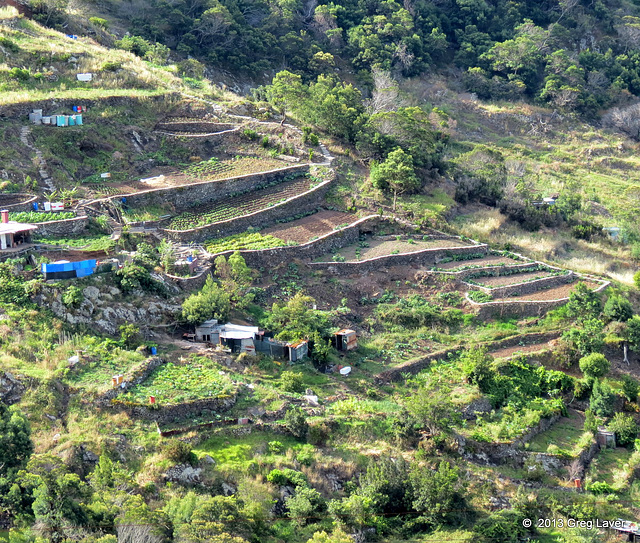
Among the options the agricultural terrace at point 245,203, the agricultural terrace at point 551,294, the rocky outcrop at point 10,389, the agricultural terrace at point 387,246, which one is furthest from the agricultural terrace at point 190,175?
the agricultural terrace at point 551,294

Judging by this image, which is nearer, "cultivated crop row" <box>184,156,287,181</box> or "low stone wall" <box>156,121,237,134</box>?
"cultivated crop row" <box>184,156,287,181</box>

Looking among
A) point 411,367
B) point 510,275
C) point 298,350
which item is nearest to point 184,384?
point 298,350

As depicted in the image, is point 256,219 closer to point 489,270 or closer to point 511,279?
point 489,270

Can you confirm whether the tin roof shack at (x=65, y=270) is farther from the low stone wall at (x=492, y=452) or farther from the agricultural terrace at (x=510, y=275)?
the agricultural terrace at (x=510, y=275)

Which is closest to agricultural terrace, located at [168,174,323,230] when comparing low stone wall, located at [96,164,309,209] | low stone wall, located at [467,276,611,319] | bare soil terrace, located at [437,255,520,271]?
low stone wall, located at [96,164,309,209]

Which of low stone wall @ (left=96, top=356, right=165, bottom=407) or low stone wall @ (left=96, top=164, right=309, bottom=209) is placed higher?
low stone wall @ (left=96, top=164, right=309, bottom=209)

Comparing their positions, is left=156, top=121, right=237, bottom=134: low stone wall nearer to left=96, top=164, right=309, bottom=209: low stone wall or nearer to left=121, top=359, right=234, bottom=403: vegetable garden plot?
left=96, top=164, right=309, bottom=209: low stone wall
